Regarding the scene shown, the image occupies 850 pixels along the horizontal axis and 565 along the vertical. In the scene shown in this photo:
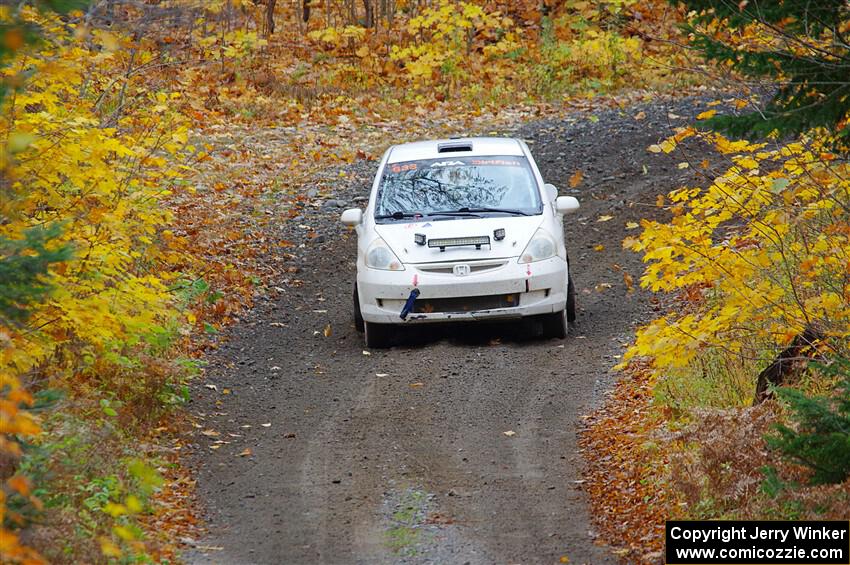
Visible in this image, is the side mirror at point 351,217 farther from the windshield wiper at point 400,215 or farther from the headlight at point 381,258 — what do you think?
the headlight at point 381,258

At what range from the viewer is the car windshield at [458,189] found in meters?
11.1

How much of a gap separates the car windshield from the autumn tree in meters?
5.05

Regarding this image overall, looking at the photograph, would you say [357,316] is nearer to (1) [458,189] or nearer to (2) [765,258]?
(1) [458,189]

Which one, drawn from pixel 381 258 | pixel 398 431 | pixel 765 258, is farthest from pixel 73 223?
pixel 765 258

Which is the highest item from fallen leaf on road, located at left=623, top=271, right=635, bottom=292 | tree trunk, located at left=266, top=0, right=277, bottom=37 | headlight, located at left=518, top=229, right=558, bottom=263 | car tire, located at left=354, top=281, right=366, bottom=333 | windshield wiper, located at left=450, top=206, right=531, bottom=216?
windshield wiper, located at left=450, top=206, right=531, bottom=216

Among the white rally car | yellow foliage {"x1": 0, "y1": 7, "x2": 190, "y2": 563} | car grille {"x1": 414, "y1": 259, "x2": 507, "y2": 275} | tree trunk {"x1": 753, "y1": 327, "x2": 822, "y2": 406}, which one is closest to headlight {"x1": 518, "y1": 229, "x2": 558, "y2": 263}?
the white rally car

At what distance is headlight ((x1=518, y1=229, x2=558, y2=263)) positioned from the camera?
1052 cm

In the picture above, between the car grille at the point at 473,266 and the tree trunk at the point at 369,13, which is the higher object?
the car grille at the point at 473,266

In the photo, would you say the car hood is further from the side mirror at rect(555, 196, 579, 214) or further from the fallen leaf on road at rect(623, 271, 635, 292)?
the fallen leaf on road at rect(623, 271, 635, 292)

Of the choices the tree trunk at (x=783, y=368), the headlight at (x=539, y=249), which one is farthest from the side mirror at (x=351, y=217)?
the tree trunk at (x=783, y=368)

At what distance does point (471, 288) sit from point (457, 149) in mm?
2177

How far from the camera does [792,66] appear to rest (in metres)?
5.79

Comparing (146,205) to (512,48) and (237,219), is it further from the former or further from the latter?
(512,48)

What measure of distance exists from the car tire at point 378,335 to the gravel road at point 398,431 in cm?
15
